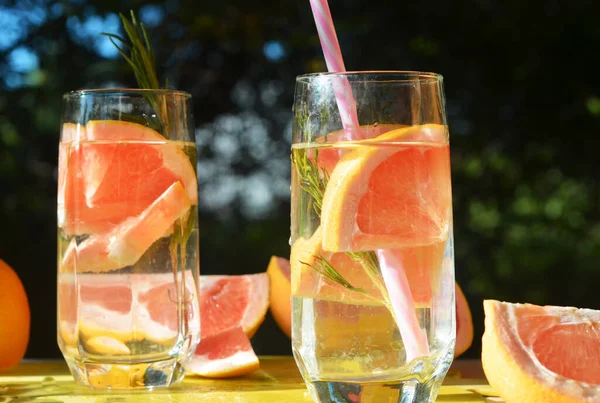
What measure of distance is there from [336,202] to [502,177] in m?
2.80

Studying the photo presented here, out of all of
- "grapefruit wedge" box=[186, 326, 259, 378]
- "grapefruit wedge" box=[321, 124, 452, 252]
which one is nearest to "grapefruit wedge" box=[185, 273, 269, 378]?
"grapefruit wedge" box=[186, 326, 259, 378]

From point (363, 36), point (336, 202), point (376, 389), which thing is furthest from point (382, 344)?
point (363, 36)

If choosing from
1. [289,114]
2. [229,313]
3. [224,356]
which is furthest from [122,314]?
[289,114]

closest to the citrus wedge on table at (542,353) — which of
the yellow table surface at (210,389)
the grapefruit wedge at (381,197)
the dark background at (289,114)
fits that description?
the yellow table surface at (210,389)

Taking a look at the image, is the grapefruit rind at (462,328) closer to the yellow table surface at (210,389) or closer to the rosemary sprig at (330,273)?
the yellow table surface at (210,389)

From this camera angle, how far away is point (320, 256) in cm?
116

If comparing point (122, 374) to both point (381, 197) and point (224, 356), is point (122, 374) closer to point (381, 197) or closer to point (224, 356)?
point (224, 356)

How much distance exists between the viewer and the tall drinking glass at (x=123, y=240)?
53.6 inches

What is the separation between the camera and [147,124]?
1.39m

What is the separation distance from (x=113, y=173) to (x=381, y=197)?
0.47 m

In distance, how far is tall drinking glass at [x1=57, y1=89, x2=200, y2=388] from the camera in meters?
1.36

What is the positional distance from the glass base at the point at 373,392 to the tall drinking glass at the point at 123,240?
34 centimetres

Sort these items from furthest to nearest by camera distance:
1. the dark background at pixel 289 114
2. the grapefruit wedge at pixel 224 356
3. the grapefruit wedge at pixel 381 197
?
1. the dark background at pixel 289 114
2. the grapefruit wedge at pixel 224 356
3. the grapefruit wedge at pixel 381 197

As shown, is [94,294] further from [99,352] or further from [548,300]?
[548,300]
